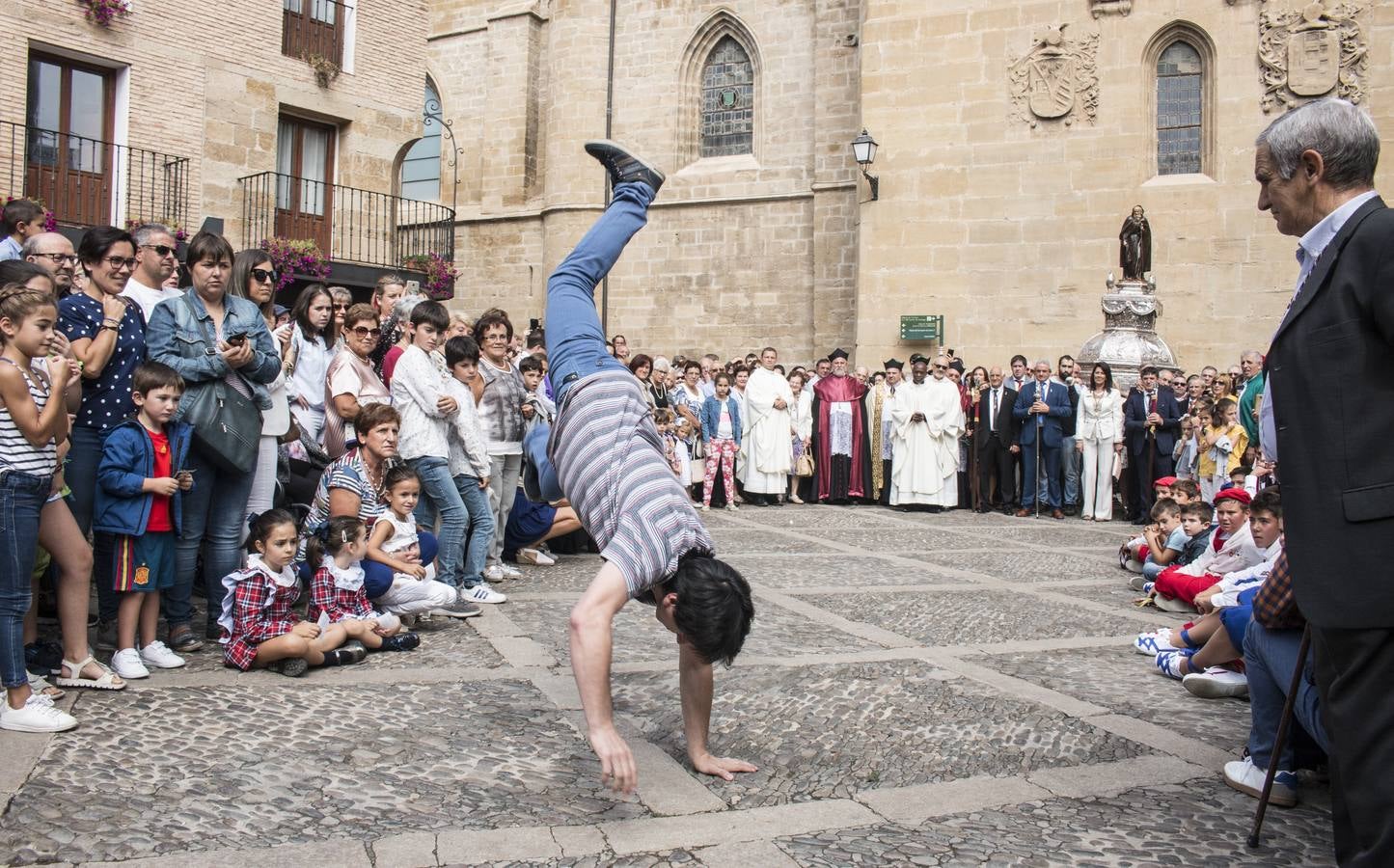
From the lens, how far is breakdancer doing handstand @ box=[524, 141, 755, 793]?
3346 mm

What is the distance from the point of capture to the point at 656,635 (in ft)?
20.9

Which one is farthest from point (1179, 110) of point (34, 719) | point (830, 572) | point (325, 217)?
point (34, 719)

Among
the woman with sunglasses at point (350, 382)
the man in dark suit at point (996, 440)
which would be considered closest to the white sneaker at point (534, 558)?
the woman with sunglasses at point (350, 382)

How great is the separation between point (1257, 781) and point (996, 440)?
1125 centimetres

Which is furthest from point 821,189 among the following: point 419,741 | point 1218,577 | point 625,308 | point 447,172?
point 419,741

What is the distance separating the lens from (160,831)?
3.34 metres

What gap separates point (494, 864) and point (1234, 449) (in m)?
10.5

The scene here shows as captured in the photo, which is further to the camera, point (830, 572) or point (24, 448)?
point (830, 572)

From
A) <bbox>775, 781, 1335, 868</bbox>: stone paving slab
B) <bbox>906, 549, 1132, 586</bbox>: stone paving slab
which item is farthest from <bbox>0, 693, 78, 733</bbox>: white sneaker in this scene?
<bbox>906, 549, 1132, 586</bbox>: stone paving slab

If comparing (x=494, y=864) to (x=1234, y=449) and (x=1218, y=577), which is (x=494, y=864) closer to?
(x=1218, y=577)

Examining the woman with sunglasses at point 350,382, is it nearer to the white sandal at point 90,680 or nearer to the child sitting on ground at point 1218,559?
the white sandal at point 90,680

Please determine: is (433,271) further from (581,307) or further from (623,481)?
(623,481)

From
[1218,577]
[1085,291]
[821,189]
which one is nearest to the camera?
[1218,577]

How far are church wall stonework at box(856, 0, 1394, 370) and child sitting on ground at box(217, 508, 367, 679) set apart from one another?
1553 cm
